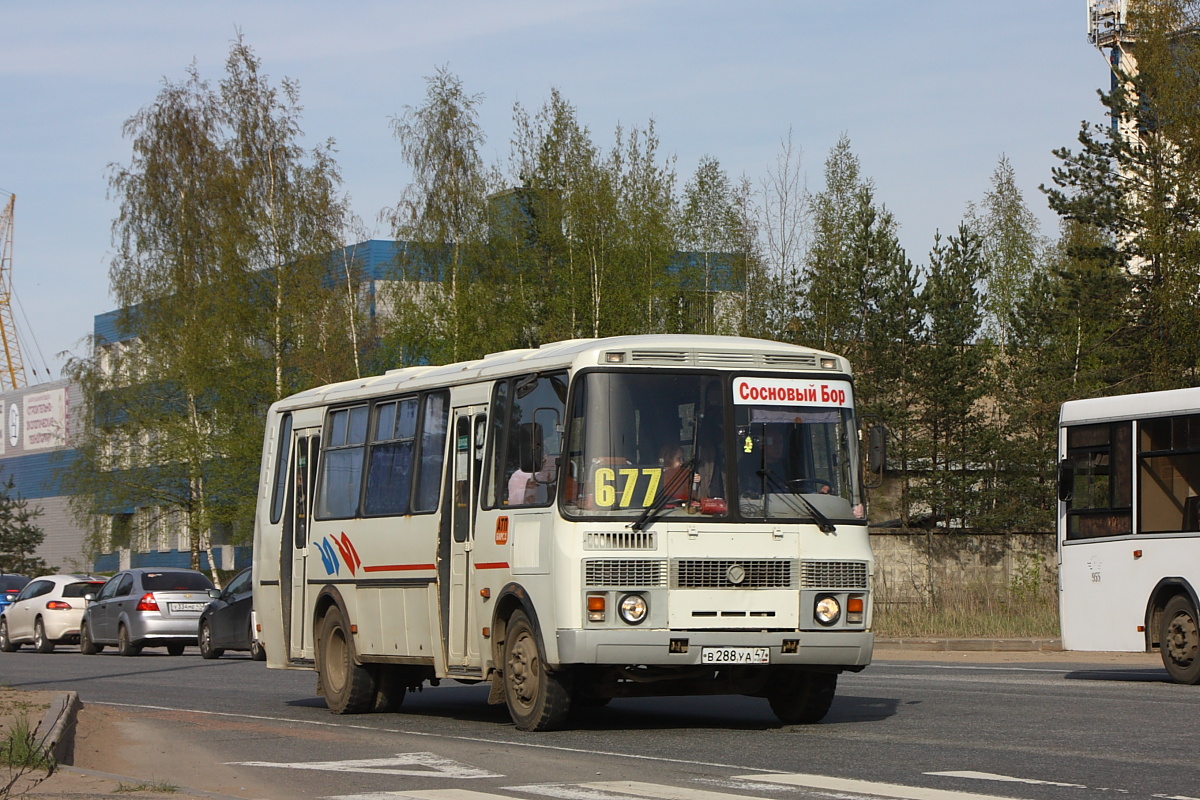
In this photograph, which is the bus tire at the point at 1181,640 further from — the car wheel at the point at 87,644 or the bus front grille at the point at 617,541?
the car wheel at the point at 87,644

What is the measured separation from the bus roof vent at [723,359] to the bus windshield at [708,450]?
0.44 feet

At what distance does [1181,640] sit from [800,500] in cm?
733

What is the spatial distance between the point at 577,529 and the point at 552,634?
2.60 ft

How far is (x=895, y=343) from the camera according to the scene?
164 feet

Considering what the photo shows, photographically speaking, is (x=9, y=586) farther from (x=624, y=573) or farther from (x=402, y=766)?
(x=402, y=766)

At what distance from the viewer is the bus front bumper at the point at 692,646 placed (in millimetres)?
12648

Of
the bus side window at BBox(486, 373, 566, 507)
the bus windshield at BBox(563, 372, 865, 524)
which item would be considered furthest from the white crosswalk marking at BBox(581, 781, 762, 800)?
the bus side window at BBox(486, 373, 566, 507)

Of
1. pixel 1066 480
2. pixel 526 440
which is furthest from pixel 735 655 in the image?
pixel 1066 480

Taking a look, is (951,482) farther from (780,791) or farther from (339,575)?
(780,791)

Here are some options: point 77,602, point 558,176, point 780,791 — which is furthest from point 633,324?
point 780,791

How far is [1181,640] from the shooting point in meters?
18.7

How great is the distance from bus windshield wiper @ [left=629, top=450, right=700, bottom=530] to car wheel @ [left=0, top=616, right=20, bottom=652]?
2796 centimetres

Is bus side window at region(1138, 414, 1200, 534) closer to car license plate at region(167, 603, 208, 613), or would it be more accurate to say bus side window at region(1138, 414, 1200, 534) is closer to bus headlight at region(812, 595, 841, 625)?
bus headlight at region(812, 595, 841, 625)

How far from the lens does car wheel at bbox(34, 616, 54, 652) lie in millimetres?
35812
